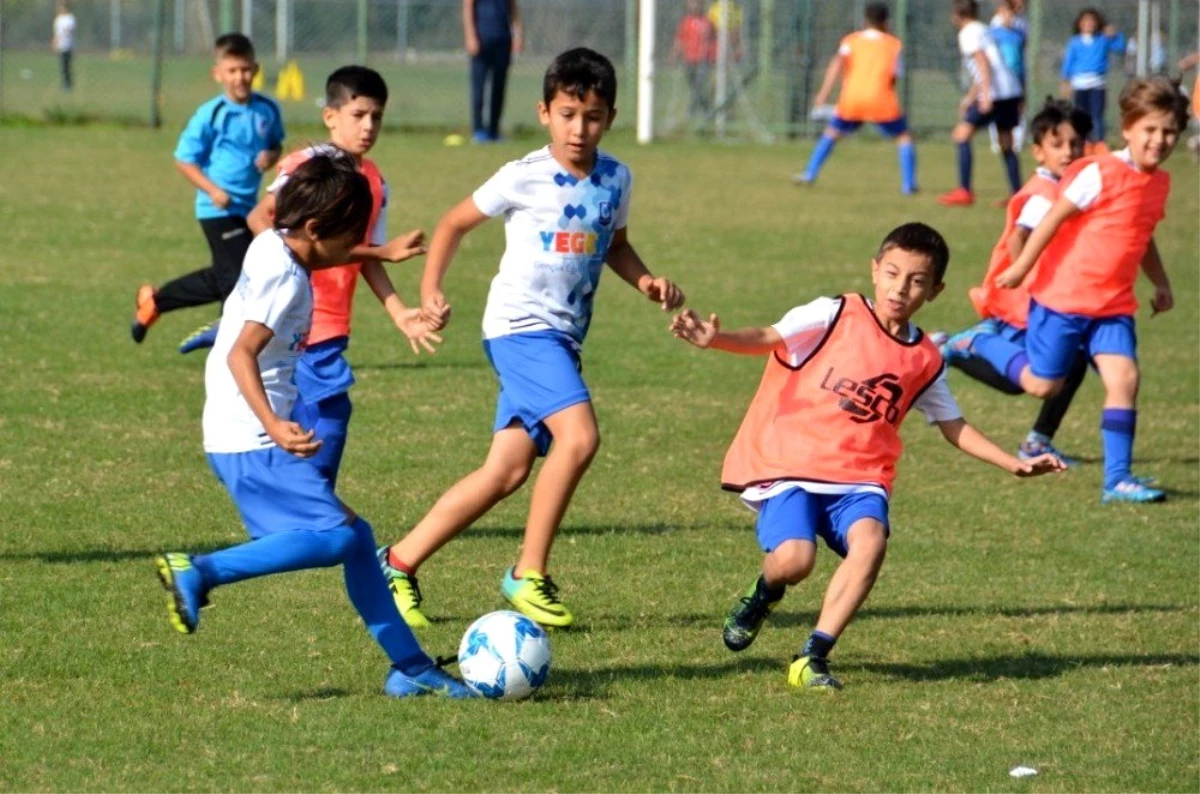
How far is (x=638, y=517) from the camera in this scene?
746cm

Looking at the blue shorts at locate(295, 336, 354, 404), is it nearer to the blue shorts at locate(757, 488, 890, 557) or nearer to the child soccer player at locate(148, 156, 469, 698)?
the child soccer player at locate(148, 156, 469, 698)

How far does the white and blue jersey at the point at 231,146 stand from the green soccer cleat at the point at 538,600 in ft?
16.0

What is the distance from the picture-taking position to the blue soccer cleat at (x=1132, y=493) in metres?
8.12

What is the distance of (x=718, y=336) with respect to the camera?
207 inches

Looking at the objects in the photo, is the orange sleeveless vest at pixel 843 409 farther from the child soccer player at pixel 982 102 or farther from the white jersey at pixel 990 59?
the white jersey at pixel 990 59

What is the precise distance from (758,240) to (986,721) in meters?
11.2

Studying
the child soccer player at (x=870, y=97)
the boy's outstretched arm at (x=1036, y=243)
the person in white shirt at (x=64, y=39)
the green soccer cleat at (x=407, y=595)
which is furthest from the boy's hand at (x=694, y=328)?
the person in white shirt at (x=64, y=39)

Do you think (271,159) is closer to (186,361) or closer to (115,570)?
(186,361)

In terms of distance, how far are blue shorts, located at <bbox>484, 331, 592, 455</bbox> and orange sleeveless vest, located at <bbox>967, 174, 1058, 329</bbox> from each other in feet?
10.5

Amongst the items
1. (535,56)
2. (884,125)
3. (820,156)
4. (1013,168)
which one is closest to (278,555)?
(1013,168)

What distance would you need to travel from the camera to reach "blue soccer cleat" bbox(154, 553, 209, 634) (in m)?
4.83

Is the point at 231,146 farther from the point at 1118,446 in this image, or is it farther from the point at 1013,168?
the point at 1013,168

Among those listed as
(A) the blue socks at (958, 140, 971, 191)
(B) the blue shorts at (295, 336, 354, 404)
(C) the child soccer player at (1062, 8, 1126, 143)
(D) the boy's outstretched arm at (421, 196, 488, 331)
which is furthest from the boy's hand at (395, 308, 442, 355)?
(C) the child soccer player at (1062, 8, 1126, 143)

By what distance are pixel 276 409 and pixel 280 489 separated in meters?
0.23
